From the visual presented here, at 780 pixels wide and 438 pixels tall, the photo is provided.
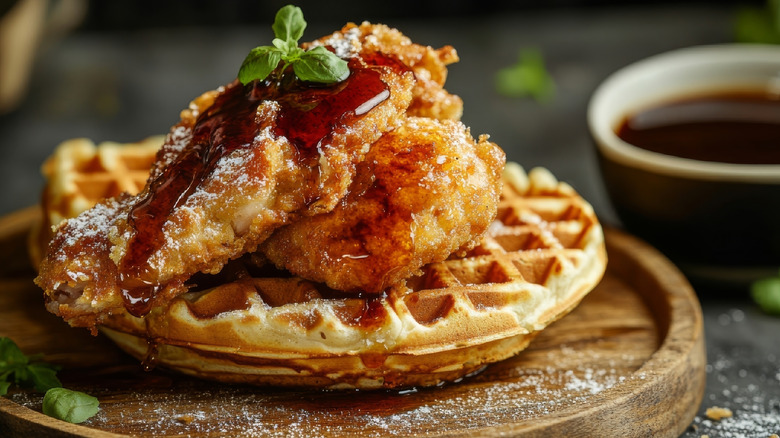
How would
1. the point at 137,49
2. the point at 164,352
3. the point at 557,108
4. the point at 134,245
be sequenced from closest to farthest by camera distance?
the point at 134,245
the point at 164,352
the point at 557,108
the point at 137,49

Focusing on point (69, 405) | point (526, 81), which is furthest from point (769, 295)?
point (526, 81)

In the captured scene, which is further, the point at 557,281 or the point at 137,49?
the point at 137,49

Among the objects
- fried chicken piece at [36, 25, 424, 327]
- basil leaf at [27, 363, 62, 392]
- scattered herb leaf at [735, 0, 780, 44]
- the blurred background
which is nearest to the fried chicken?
fried chicken piece at [36, 25, 424, 327]

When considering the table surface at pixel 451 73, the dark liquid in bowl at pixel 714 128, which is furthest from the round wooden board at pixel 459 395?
the table surface at pixel 451 73

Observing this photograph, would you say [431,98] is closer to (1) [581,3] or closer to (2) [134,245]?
(2) [134,245]

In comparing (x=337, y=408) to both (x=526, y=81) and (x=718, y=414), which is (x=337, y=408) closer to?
(x=718, y=414)

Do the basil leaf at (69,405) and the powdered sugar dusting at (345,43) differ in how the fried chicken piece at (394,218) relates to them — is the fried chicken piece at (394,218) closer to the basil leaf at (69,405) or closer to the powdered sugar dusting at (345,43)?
the powdered sugar dusting at (345,43)

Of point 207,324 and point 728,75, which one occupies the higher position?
point 207,324

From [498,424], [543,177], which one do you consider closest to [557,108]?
[543,177]
